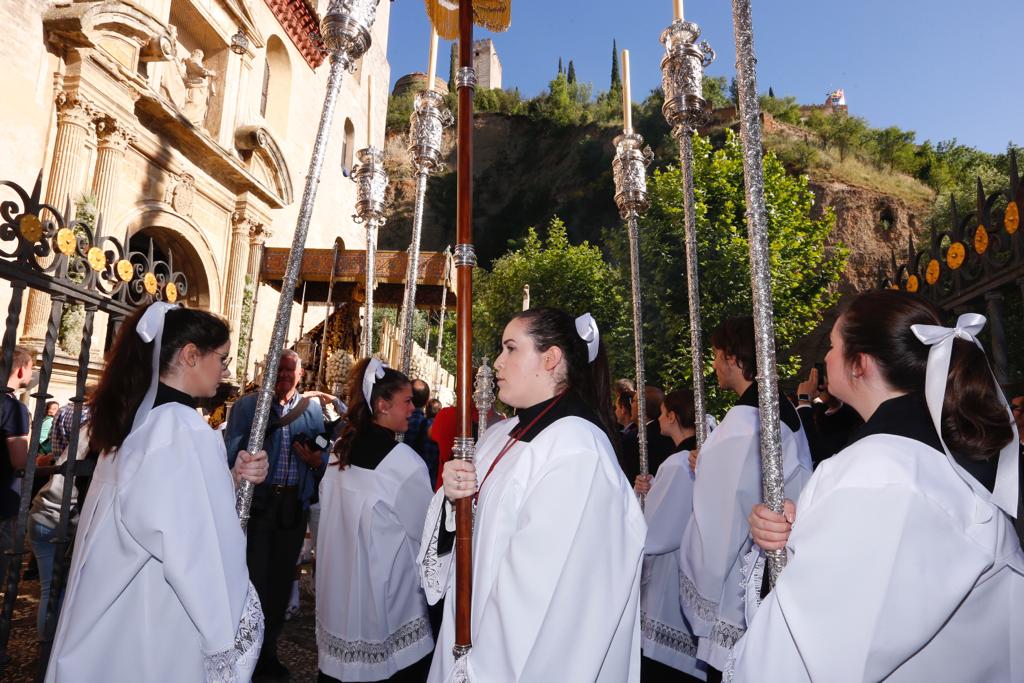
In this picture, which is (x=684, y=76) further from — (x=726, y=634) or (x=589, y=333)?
(x=726, y=634)

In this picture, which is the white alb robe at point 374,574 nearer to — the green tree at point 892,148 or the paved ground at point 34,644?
the paved ground at point 34,644

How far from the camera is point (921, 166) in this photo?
112ft

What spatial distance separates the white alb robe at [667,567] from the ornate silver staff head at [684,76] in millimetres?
2043

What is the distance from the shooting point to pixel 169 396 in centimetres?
240

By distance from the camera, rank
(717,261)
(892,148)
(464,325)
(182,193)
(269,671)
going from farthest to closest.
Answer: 1. (892,148)
2. (717,261)
3. (182,193)
4. (269,671)
5. (464,325)

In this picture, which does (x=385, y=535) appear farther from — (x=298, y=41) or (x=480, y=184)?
(x=480, y=184)

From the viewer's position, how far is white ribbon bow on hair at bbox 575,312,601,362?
232cm

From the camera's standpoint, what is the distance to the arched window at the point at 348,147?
23219 mm

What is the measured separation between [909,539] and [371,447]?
3.00 meters

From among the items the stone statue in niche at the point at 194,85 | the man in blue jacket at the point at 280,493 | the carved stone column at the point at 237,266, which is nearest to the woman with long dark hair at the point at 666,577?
the man in blue jacket at the point at 280,493

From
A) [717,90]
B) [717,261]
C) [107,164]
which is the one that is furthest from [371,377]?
[717,90]

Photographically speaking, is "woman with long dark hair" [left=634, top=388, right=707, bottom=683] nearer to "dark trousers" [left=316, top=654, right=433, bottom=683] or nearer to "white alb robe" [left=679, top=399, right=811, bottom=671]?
"white alb robe" [left=679, top=399, right=811, bottom=671]

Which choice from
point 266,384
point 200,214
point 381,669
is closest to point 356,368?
point 266,384

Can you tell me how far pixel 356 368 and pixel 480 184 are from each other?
50364 millimetres
